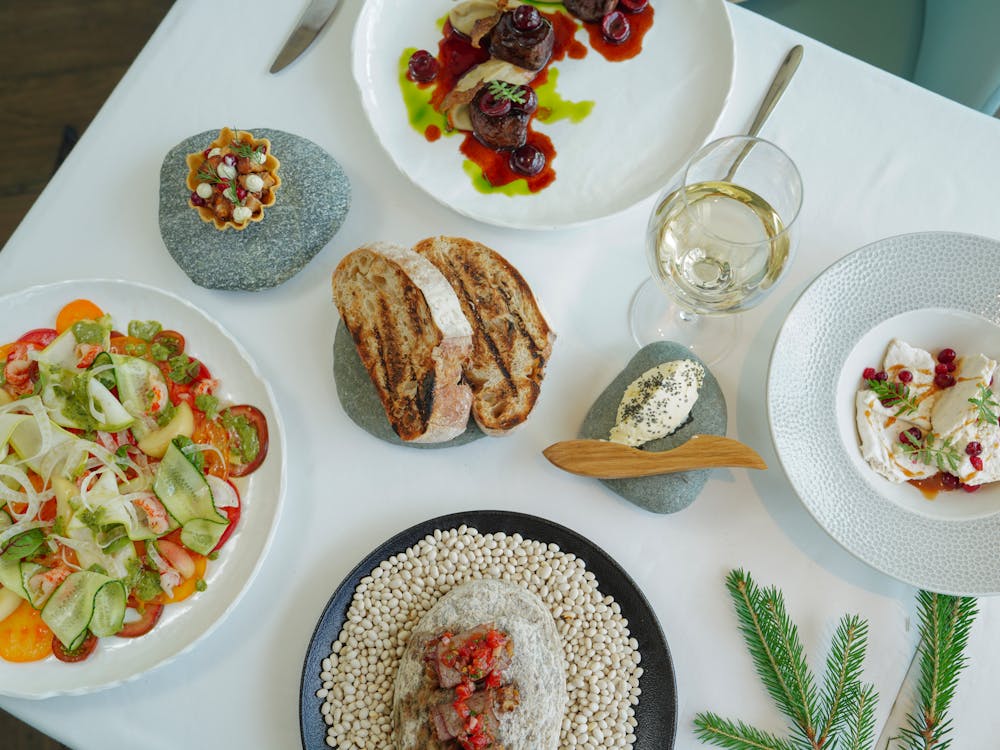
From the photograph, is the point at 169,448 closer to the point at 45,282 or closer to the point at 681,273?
the point at 45,282

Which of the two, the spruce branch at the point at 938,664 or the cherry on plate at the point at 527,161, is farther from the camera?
the cherry on plate at the point at 527,161

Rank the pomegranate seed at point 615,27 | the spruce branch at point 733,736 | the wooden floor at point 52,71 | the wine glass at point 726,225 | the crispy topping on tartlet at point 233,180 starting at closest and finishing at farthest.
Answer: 1. the wine glass at point 726,225
2. the spruce branch at point 733,736
3. the crispy topping on tartlet at point 233,180
4. the pomegranate seed at point 615,27
5. the wooden floor at point 52,71

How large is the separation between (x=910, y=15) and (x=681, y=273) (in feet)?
3.76

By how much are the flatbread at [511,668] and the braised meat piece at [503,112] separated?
0.84 m

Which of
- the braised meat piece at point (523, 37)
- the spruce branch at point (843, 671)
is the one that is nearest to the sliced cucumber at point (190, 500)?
the braised meat piece at point (523, 37)

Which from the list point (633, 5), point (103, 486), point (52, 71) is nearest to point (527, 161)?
point (633, 5)

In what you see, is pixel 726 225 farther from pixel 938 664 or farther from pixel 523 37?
pixel 938 664

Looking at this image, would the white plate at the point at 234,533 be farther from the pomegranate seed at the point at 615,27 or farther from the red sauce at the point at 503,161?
the pomegranate seed at the point at 615,27

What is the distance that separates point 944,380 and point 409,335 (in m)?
0.96

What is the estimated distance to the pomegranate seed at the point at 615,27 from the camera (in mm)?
1555

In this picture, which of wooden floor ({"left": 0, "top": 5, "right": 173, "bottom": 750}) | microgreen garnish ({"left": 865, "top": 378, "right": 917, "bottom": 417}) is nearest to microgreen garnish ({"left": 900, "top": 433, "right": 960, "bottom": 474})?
microgreen garnish ({"left": 865, "top": 378, "right": 917, "bottom": 417})

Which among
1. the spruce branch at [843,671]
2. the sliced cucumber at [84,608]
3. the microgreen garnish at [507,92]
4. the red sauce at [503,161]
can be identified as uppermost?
the microgreen garnish at [507,92]

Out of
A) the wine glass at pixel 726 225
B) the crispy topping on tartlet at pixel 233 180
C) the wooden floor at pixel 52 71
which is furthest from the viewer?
the wooden floor at pixel 52 71

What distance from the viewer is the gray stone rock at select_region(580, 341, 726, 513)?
4.61ft
